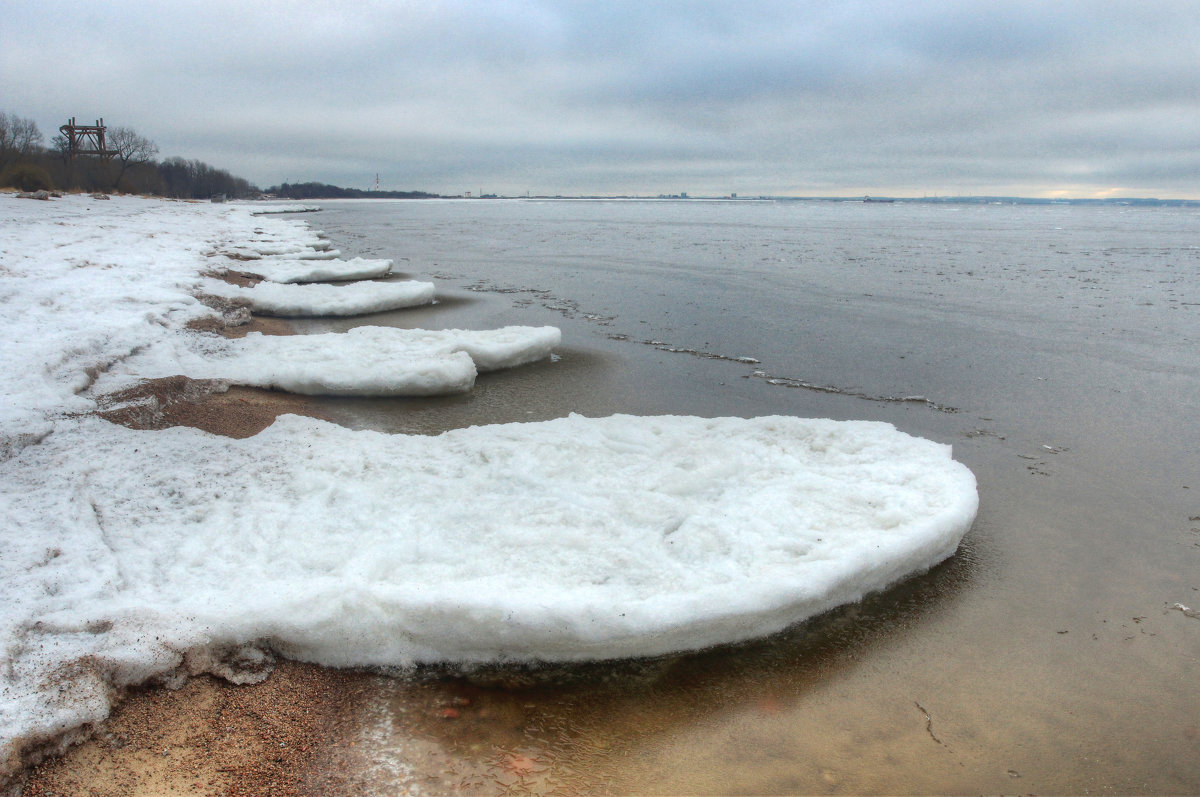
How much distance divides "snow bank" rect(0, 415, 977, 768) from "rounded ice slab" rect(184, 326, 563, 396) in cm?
149

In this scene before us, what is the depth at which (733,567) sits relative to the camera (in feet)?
10.6

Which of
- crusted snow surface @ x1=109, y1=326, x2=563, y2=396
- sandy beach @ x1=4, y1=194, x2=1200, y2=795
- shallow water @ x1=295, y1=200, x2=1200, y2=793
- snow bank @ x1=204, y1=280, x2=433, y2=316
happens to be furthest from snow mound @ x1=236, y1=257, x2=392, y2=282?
sandy beach @ x1=4, y1=194, x2=1200, y2=795

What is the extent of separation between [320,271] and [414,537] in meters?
12.3

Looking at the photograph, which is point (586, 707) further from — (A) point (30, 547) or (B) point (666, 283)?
(B) point (666, 283)

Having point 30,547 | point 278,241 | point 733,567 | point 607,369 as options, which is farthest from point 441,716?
point 278,241

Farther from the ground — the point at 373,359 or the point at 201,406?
the point at 373,359

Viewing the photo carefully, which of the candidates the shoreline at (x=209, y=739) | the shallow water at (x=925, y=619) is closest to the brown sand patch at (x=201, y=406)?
the shallow water at (x=925, y=619)

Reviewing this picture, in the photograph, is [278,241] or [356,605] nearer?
[356,605]

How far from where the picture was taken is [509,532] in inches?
136

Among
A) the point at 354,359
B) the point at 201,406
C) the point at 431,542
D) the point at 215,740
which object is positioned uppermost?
the point at 354,359

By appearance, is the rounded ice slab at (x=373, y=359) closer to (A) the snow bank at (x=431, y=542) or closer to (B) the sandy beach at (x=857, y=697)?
(B) the sandy beach at (x=857, y=697)

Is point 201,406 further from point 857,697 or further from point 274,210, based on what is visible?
point 274,210

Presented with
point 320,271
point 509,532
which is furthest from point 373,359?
point 320,271

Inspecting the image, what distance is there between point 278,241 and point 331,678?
2201 centimetres
